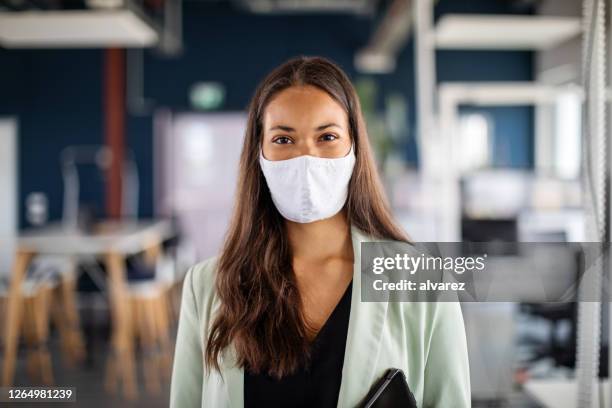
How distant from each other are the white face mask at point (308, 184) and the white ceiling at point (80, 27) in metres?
3.28

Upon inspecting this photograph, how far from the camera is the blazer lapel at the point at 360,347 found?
0.98m

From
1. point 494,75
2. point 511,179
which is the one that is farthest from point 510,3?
point 511,179

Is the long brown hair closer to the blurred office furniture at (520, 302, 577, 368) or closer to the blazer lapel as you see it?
the blazer lapel

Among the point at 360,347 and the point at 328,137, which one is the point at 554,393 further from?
the point at 328,137

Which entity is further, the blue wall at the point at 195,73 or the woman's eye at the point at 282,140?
the blue wall at the point at 195,73

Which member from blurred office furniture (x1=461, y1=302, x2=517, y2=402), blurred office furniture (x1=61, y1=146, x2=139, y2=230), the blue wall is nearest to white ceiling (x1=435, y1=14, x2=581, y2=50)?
the blue wall

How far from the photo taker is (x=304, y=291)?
1125mm

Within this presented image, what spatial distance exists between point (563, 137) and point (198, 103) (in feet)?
13.9

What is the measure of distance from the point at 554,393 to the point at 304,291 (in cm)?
87

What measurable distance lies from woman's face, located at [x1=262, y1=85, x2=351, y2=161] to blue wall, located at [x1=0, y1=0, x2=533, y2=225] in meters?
6.09

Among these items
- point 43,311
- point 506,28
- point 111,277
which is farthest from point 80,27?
point 506,28

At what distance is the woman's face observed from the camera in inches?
39.8

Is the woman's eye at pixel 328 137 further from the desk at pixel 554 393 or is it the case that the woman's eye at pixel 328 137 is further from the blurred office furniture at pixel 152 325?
the blurred office furniture at pixel 152 325

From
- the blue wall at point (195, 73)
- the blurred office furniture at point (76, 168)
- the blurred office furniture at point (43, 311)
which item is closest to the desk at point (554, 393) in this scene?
the blurred office furniture at point (43, 311)
